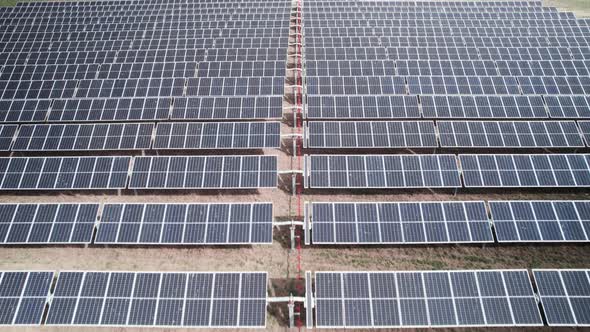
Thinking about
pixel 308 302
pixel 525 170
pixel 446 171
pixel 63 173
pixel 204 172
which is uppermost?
pixel 525 170

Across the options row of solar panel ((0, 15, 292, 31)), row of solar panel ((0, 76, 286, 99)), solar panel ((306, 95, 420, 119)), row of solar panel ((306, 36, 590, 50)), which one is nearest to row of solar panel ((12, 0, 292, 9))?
row of solar panel ((0, 15, 292, 31))

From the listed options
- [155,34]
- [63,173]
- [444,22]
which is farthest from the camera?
[444,22]

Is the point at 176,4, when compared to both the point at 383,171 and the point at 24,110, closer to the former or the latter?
the point at 24,110

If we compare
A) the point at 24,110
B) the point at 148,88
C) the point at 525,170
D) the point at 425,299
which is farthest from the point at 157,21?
the point at 425,299

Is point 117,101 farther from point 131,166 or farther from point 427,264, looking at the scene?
point 427,264

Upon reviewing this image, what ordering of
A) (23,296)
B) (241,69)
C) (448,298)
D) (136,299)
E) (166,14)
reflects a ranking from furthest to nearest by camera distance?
(166,14)
(241,69)
(23,296)
(136,299)
(448,298)

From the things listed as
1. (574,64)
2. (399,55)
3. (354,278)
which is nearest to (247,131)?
(354,278)

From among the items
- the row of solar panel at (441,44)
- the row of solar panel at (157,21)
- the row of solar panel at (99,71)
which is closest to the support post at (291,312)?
the row of solar panel at (99,71)
